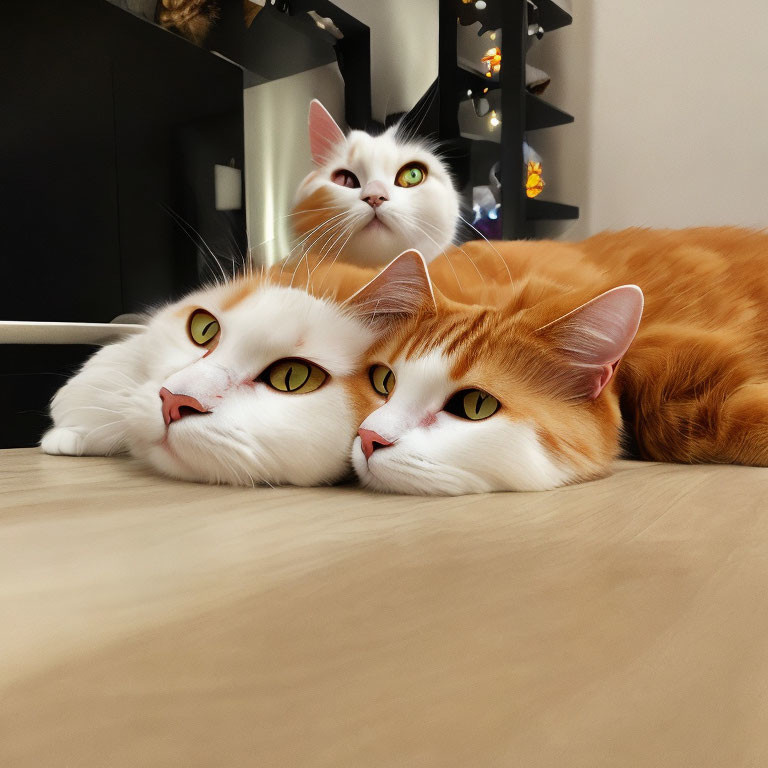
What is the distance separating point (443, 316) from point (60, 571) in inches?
20.9

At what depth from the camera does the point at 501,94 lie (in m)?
2.33

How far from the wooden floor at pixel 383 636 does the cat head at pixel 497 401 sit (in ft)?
0.30

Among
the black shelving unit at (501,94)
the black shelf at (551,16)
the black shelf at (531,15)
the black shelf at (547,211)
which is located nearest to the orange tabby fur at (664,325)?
the black shelving unit at (501,94)

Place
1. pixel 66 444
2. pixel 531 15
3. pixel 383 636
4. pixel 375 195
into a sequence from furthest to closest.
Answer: pixel 531 15 < pixel 375 195 < pixel 66 444 < pixel 383 636

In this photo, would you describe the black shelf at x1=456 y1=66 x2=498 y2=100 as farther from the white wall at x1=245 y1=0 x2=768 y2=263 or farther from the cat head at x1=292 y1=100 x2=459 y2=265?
the cat head at x1=292 y1=100 x2=459 y2=265

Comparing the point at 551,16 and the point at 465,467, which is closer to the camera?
the point at 465,467

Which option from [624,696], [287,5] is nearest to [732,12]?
[287,5]

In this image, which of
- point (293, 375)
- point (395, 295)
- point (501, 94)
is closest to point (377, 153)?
point (395, 295)

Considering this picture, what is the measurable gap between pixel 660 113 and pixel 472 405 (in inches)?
88.1

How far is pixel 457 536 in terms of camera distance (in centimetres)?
56

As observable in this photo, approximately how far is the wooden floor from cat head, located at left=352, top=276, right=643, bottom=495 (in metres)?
0.09

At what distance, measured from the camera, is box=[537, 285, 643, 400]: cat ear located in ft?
2.40

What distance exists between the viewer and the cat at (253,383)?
0.74 meters

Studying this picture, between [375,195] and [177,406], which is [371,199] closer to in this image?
[375,195]
